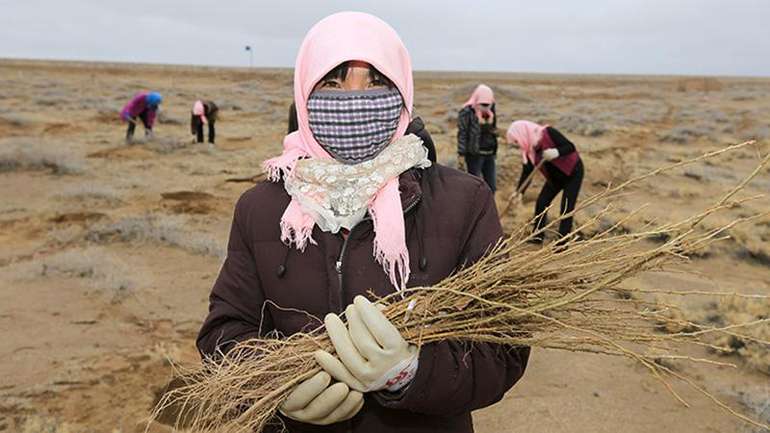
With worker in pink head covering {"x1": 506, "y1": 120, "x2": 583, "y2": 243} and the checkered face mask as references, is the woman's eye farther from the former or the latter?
worker in pink head covering {"x1": 506, "y1": 120, "x2": 583, "y2": 243}

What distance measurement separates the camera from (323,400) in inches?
51.9

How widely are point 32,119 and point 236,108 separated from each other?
8.42 meters

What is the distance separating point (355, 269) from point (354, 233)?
0.29 feet

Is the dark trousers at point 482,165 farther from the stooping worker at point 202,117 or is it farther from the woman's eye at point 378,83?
the stooping worker at point 202,117

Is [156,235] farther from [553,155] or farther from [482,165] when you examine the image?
[553,155]

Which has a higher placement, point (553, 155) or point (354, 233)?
point (354, 233)

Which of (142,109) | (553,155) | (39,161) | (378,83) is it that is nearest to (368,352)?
(378,83)

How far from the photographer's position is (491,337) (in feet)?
4.49

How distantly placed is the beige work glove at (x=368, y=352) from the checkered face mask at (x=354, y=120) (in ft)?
1.45

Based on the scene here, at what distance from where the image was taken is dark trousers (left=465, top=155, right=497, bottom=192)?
7.11 metres

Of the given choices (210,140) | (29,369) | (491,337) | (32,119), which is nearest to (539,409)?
(491,337)

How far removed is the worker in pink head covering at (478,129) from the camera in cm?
690

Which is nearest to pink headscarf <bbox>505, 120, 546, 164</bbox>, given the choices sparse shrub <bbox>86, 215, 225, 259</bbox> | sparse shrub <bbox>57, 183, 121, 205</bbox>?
sparse shrub <bbox>86, 215, 225, 259</bbox>

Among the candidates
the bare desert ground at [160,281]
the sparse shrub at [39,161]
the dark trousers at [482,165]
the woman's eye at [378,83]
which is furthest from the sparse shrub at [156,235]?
the woman's eye at [378,83]
